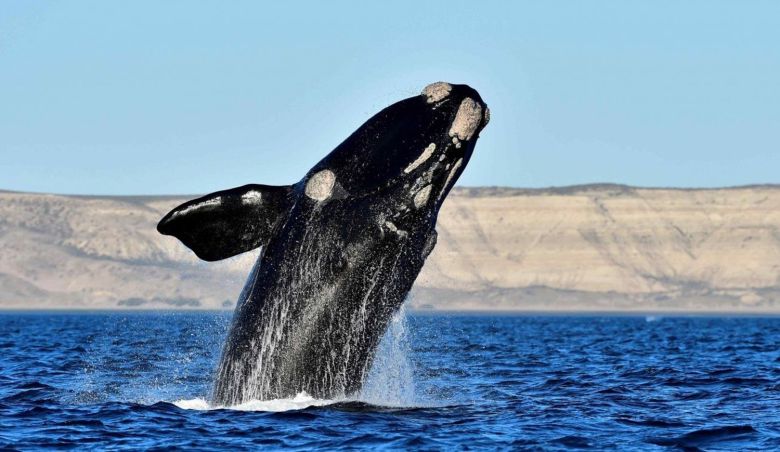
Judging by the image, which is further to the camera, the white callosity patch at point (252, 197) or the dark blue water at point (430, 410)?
the dark blue water at point (430, 410)

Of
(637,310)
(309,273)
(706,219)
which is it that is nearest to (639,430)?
(309,273)

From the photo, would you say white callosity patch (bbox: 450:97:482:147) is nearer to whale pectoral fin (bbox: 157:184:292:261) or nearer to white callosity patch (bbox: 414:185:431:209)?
white callosity patch (bbox: 414:185:431:209)

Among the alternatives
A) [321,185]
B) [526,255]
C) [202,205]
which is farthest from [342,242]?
[526,255]

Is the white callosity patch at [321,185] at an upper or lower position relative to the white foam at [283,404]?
upper

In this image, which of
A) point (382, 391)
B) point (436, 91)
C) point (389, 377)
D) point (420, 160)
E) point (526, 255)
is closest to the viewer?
point (420, 160)

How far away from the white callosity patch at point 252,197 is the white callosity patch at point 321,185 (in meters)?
0.48

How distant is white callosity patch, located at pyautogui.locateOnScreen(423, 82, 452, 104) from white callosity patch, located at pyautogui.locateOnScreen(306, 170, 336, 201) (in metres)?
1.24

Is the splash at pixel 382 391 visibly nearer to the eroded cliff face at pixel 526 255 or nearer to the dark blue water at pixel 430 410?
the dark blue water at pixel 430 410

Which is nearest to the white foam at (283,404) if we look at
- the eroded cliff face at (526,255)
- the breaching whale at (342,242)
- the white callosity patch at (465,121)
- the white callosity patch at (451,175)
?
the breaching whale at (342,242)

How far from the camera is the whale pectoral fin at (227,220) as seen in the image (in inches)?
527

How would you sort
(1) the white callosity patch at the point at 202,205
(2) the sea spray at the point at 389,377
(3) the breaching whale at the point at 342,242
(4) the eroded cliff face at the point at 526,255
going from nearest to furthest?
(1) the white callosity patch at the point at 202,205 → (3) the breaching whale at the point at 342,242 → (2) the sea spray at the point at 389,377 → (4) the eroded cliff face at the point at 526,255

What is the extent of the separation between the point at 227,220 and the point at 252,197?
35cm

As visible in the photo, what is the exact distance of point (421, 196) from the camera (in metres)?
13.8

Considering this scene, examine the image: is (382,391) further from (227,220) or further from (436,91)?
(436,91)
